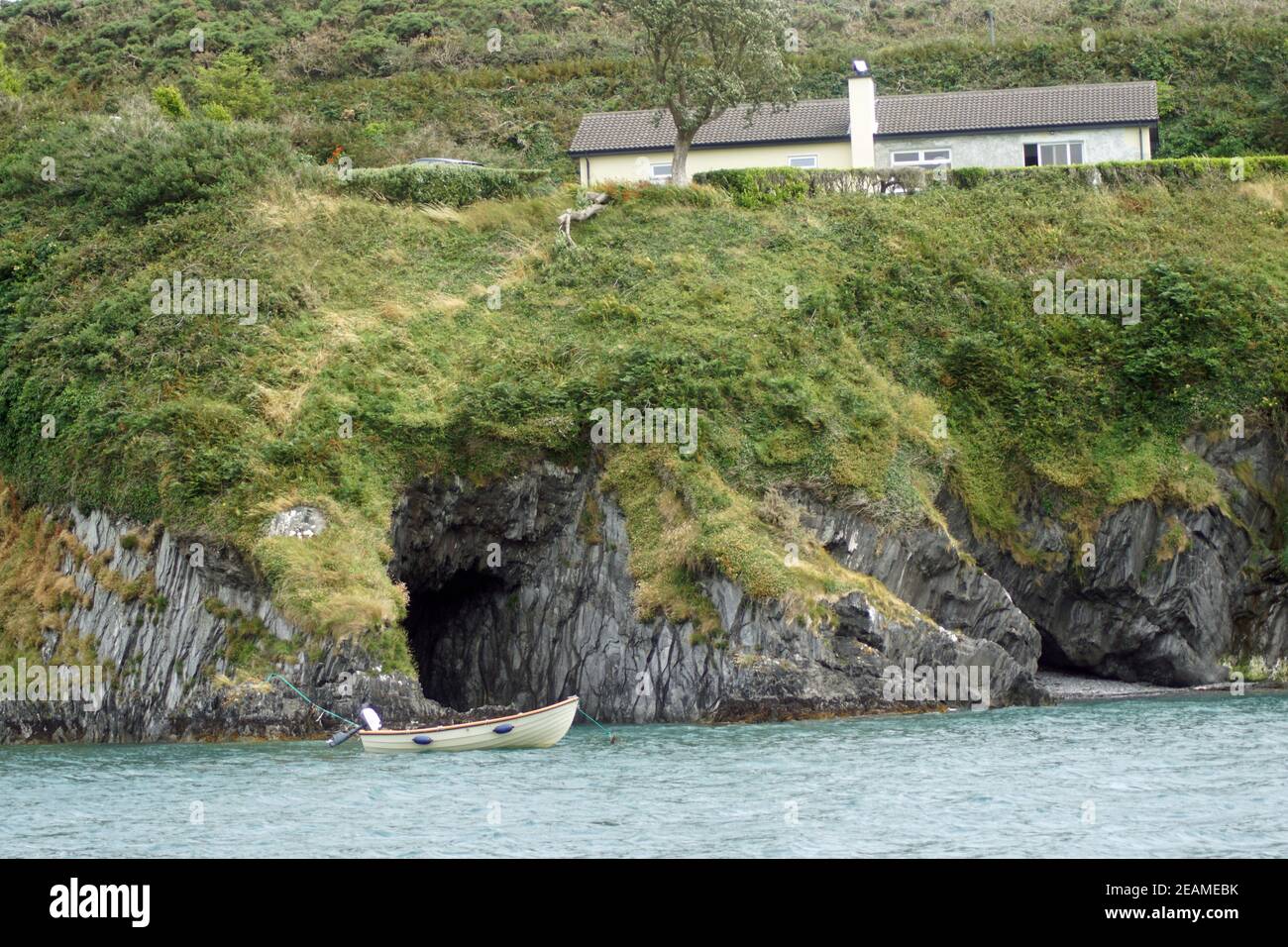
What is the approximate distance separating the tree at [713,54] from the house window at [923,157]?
219 inches

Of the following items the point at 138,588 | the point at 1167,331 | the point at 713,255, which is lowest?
the point at 138,588

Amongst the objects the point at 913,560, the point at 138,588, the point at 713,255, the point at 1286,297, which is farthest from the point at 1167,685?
the point at 138,588

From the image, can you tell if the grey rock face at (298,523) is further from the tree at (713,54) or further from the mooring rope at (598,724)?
the tree at (713,54)

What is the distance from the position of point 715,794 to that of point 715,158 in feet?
130

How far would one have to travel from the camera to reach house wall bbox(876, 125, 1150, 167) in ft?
198

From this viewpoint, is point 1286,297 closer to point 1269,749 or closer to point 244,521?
point 1269,749

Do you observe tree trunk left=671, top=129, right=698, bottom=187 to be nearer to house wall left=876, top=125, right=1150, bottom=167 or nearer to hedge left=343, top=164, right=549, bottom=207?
hedge left=343, top=164, right=549, bottom=207

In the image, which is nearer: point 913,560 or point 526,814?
point 526,814

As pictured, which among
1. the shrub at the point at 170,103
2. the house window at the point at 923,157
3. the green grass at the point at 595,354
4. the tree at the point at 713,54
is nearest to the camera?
the green grass at the point at 595,354

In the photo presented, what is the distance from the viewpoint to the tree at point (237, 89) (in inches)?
2977

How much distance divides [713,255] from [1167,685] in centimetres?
2010

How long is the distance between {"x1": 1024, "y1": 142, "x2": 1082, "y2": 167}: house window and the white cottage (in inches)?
1.5

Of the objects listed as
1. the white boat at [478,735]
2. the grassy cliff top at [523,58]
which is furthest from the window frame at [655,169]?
the white boat at [478,735]

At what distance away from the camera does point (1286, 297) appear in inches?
1975
